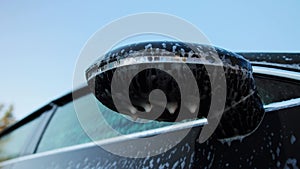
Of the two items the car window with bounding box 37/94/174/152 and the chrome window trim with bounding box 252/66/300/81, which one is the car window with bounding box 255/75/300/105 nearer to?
the chrome window trim with bounding box 252/66/300/81

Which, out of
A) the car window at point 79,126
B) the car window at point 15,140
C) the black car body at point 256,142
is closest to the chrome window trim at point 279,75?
the black car body at point 256,142

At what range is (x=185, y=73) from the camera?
2.23ft

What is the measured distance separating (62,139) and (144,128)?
4.25 feet

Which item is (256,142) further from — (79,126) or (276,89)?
(79,126)

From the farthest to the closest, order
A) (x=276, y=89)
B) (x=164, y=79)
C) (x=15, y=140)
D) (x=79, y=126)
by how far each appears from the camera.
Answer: (x=15, y=140) < (x=79, y=126) < (x=276, y=89) < (x=164, y=79)

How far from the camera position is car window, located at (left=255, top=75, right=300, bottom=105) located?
2.86 feet

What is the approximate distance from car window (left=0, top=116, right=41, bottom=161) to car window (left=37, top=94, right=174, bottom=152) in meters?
0.47

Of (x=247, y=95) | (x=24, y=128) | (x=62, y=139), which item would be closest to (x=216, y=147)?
(x=247, y=95)

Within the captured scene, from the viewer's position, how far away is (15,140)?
4082 millimetres

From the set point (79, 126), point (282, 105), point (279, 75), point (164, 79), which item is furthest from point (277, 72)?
point (79, 126)

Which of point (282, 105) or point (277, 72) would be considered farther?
point (277, 72)

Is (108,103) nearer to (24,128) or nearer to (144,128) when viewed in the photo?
(144,128)

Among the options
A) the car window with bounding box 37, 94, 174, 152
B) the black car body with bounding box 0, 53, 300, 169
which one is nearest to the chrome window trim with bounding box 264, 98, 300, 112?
the black car body with bounding box 0, 53, 300, 169

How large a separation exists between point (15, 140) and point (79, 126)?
2.08m
